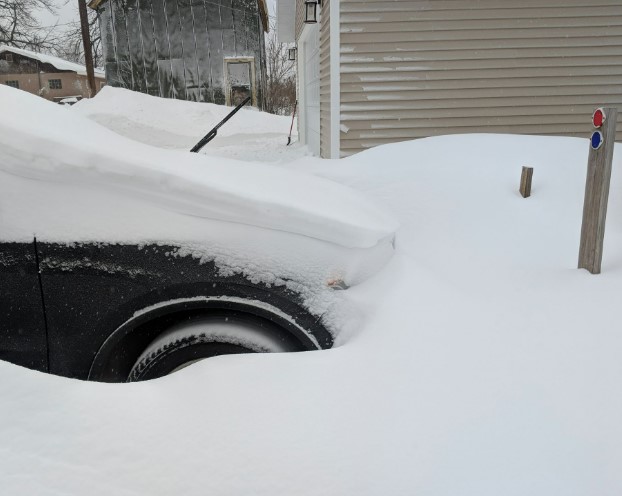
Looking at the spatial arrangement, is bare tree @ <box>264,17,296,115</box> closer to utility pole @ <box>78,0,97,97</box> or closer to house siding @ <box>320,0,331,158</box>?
utility pole @ <box>78,0,97,97</box>

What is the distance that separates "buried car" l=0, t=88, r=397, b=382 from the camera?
1.88 m

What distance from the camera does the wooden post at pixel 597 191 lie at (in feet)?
7.52

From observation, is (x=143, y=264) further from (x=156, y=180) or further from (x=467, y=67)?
(x=467, y=67)

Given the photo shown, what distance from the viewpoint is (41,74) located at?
40000 millimetres

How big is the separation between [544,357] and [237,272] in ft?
3.55

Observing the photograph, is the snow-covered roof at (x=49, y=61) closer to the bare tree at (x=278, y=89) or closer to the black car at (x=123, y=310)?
the bare tree at (x=278, y=89)

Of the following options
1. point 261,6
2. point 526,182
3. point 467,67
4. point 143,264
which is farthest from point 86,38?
point 143,264

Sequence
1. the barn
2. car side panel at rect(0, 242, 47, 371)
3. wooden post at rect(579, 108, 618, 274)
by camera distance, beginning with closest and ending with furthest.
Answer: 1. car side panel at rect(0, 242, 47, 371)
2. wooden post at rect(579, 108, 618, 274)
3. the barn

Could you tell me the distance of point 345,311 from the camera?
1.97m

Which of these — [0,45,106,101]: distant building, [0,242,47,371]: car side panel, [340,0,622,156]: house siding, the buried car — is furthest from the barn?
[0,45,106,101]: distant building

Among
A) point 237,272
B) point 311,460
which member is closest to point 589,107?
point 237,272

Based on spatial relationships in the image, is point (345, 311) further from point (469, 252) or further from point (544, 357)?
point (469, 252)

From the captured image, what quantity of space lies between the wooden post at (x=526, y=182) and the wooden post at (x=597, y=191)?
712 millimetres

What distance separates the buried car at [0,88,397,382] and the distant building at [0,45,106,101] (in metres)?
41.0
